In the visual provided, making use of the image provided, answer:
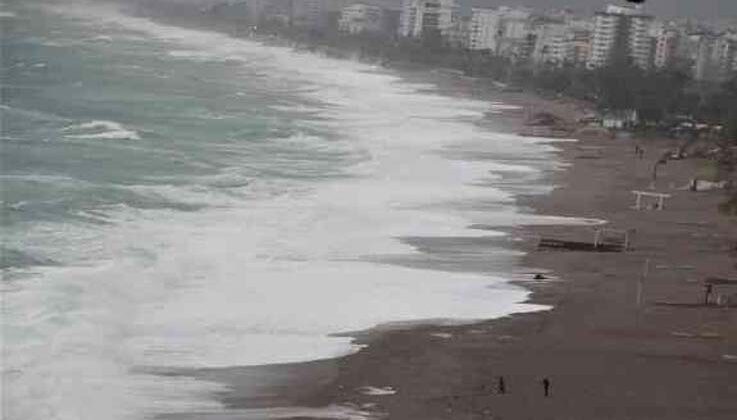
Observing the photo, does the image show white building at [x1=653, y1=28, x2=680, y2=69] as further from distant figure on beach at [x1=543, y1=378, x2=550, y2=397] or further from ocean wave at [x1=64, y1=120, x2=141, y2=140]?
distant figure on beach at [x1=543, y1=378, x2=550, y2=397]

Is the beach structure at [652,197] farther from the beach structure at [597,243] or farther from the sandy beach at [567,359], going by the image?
the sandy beach at [567,359]

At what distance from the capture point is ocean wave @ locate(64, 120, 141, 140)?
4050 centimetres

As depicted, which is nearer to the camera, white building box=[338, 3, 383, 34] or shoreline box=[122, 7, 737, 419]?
shoreline box=[122, 7, 737, 419]

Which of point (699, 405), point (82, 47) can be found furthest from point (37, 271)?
point (82, 47)

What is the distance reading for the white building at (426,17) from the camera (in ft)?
433

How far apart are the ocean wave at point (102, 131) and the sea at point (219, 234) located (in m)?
0.13

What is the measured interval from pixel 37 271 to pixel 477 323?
6799mm

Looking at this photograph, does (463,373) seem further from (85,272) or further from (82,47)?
(82,47)

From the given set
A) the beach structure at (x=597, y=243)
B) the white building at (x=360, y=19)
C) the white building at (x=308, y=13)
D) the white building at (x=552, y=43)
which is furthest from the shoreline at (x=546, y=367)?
the white building at (x=308, y=13)

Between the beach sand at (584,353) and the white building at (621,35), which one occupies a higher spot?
the white building at (621,35)

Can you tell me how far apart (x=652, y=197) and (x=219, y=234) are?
39.2 feet

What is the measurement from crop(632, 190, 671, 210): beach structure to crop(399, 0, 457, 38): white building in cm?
9484

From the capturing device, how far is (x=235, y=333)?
18.1 metres

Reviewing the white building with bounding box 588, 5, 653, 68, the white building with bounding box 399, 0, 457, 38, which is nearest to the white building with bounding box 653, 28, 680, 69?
the white building with bounding box 588, 5, 653, 68
